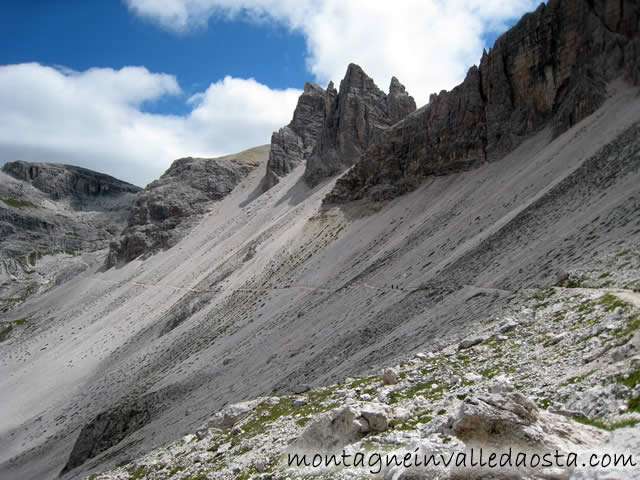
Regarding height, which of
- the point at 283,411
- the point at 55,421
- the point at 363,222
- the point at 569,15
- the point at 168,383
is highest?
the point at 569,15

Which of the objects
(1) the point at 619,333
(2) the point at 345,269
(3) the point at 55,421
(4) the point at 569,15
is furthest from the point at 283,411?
(4) the point at 569,15

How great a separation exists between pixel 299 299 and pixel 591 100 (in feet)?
95.1

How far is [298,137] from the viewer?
9812cm

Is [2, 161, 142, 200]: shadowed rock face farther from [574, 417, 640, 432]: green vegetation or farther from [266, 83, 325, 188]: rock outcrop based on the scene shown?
[574, 417, 640, 432]: green vegetation

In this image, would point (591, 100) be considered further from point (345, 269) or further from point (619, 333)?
point (619, 333)

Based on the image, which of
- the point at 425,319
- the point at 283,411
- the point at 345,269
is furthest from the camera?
the point at 345,269

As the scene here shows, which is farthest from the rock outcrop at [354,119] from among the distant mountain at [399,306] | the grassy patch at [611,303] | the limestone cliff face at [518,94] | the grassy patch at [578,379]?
the grassy patch at [578,379]

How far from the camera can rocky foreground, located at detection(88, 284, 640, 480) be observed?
760 centimetres

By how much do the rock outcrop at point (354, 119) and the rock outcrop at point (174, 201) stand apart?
115 ft

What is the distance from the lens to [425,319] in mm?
22422

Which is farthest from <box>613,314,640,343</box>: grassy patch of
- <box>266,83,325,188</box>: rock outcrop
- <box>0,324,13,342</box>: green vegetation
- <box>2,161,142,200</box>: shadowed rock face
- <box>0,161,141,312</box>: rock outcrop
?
A: <box>2,161,142,200</box>: shadowed rock face

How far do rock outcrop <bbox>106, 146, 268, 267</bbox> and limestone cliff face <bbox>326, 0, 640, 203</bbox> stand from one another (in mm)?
53751

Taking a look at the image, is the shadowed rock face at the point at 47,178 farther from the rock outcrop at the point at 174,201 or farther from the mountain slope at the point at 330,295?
the mountain slope at the point at 330,295

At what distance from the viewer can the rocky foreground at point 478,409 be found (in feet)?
24.9
